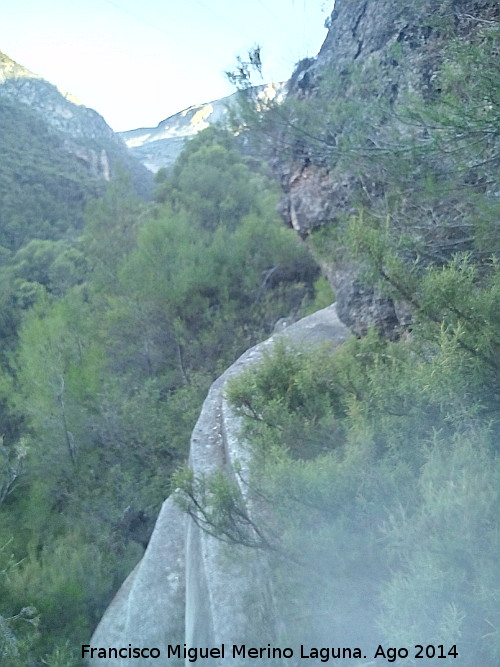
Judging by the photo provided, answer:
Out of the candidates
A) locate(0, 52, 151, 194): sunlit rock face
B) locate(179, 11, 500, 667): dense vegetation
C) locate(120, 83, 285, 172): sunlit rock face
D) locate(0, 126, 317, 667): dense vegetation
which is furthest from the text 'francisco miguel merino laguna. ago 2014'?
locate(0, 52, 151, 194): sunlit rock face

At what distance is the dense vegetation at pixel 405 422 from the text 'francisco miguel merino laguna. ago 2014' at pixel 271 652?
0.15 ft

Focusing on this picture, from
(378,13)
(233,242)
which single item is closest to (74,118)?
(233,242)

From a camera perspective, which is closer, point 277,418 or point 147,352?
point 277,418

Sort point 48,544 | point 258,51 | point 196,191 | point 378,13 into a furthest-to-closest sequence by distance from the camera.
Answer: point 196,191
point 48,544
point 378,13
point 258,51

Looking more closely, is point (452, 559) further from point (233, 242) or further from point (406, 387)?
point (233, 242)

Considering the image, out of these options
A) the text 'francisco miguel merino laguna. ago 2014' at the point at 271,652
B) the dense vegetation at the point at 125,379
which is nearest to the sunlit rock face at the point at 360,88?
the text 'francisco miguel merino laguna. ago 2014' at the point at 271,652

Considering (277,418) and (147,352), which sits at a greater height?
(277,418)

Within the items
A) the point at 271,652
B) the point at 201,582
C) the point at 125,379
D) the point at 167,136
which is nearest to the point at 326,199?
the point at 201,582

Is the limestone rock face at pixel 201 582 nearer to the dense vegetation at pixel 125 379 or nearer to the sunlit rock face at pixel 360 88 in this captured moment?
the sunlit rock face at pixel 360 88

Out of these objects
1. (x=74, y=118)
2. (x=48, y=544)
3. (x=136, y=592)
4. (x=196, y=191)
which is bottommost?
(x=48, y=544)

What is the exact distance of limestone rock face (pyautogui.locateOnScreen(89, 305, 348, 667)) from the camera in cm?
418

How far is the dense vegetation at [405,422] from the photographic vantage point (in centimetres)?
223

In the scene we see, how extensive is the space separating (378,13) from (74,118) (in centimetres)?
3980

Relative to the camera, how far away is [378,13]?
6.32 m
